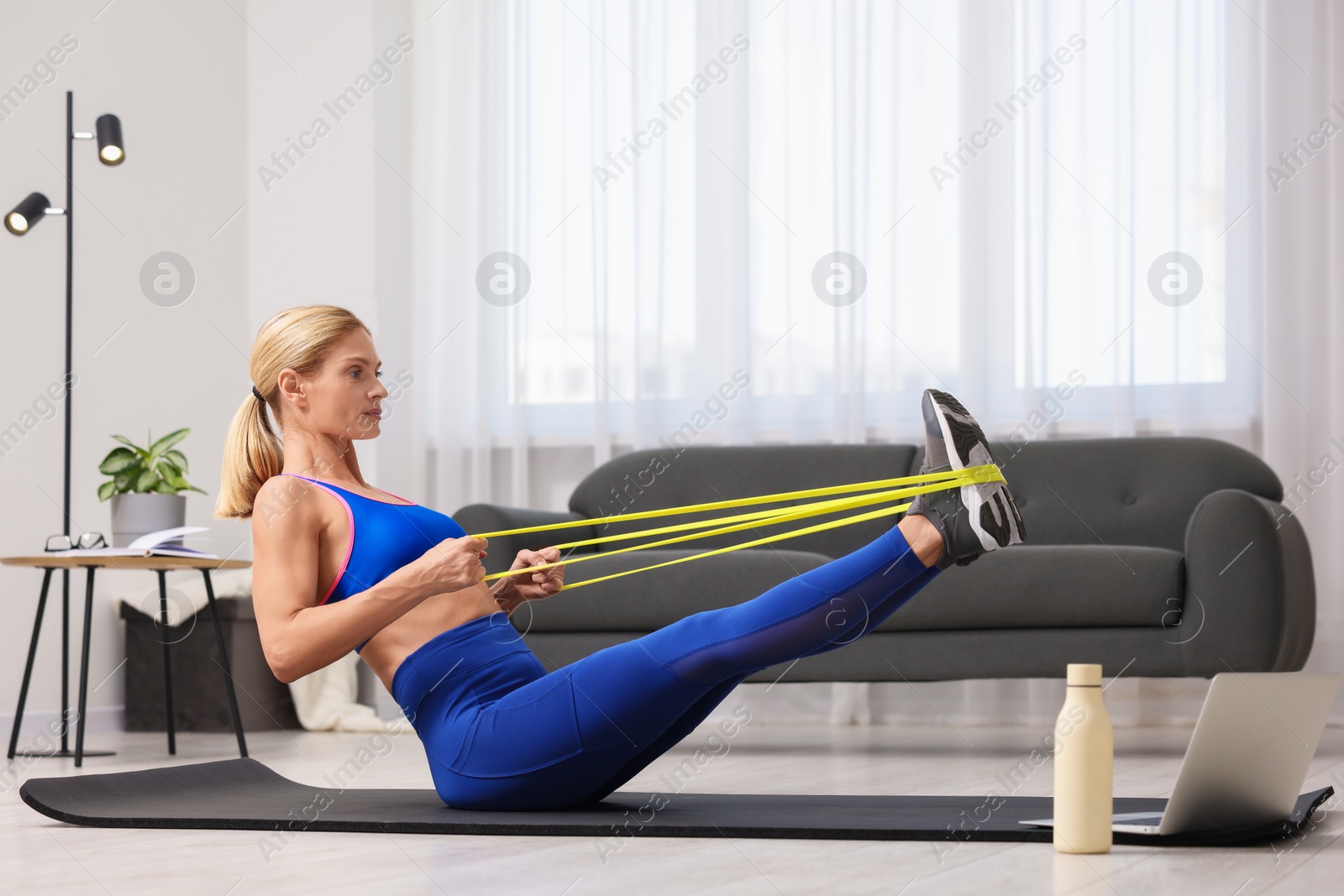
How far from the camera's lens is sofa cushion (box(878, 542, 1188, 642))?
3.14 metres

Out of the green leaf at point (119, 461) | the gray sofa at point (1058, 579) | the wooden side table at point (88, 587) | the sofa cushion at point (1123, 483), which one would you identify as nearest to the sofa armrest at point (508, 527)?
the gray sofa at point (1058, 579)

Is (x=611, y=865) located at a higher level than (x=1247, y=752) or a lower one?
lower

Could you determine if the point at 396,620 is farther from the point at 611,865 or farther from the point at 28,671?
the point at 28,671

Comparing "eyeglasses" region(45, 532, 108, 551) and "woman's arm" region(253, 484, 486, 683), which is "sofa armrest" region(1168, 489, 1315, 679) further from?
"eyeglasses" region(45, 532, 108, 551)

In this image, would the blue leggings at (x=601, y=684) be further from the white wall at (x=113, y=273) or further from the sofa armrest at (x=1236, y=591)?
the white wall at (x=113, y=273)

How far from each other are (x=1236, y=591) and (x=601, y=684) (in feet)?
6.08

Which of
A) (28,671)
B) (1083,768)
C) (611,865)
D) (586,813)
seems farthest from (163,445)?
(1083,768)

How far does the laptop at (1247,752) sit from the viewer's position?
1.53 m

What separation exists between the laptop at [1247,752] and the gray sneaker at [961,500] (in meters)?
0.29

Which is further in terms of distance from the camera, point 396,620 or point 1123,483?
point 1123,483

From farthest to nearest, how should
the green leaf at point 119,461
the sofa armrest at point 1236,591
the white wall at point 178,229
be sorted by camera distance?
the white wall at point 178,229 → the green leaf at point 119,461 → the sofa armrest at point 1236,591

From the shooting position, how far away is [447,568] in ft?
5.65

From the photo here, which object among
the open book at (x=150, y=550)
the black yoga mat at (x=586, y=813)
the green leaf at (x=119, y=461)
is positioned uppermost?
the green leaf at (x=119, y=461)

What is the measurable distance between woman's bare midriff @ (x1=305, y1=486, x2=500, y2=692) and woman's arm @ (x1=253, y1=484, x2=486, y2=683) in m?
0.03
